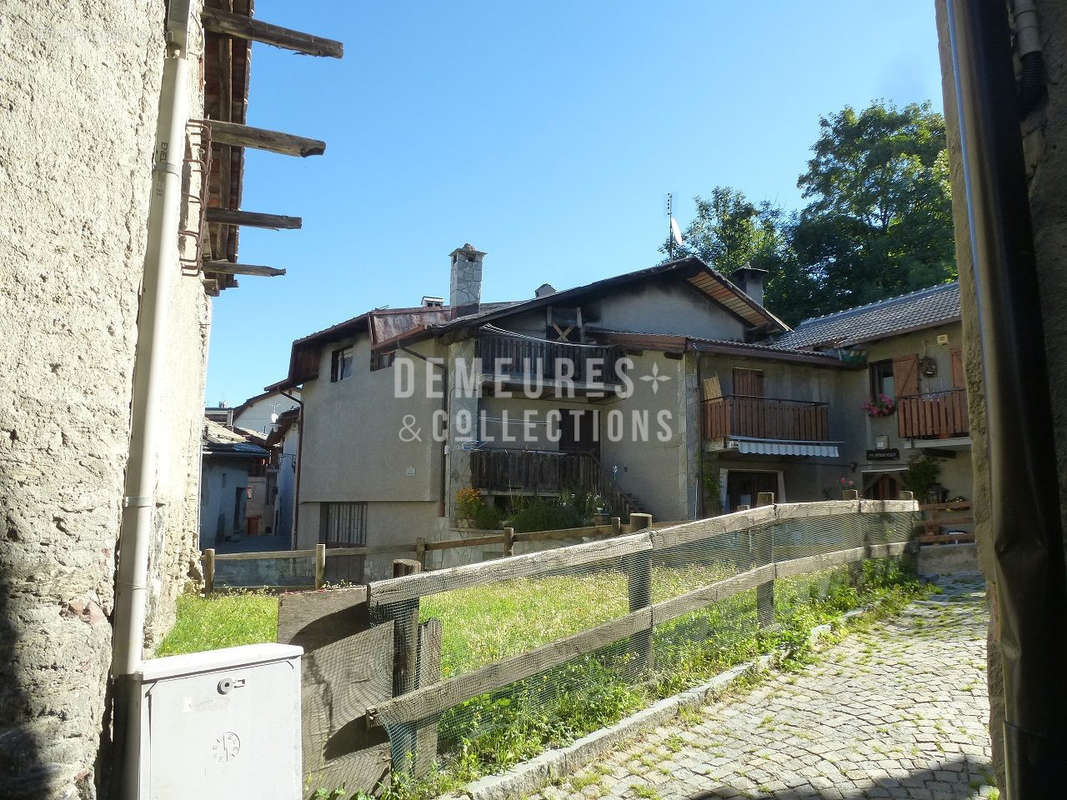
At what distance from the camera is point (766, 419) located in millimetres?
17703

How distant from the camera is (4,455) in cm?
222

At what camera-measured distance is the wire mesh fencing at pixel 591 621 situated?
351 cm

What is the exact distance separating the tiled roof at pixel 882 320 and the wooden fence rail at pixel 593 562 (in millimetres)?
12512

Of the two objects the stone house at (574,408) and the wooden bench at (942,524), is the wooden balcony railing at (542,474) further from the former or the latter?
the wooden bench at (942,524)

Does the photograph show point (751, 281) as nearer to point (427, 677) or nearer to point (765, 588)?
point (765, 588)

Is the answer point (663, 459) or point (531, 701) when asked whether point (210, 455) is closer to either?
point (663, 459)

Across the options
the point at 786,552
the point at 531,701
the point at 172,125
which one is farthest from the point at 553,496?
the point at 172,125

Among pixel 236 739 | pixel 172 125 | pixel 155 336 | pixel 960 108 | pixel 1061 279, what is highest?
pixel 172 125

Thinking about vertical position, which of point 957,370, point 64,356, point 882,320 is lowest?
point 64,356

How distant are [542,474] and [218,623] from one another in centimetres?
1051

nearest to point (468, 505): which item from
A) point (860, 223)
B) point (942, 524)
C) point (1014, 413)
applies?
point (942, 524)

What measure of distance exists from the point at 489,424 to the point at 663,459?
4252 millimetres

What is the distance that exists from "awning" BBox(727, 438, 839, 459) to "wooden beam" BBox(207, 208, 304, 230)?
12.5 metres

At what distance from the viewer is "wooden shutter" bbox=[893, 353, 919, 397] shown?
58.2 ft
